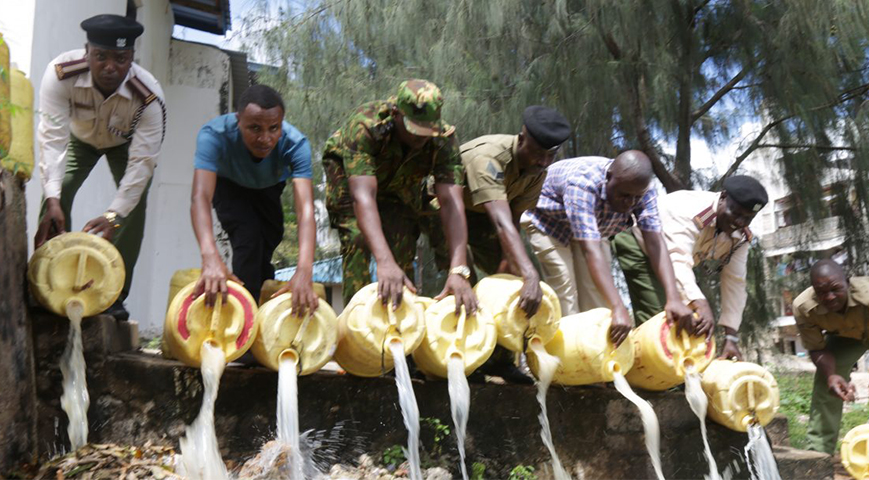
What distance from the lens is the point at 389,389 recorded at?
13.8 feet

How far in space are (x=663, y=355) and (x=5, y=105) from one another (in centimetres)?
337

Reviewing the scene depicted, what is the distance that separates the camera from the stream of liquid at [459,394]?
4047mm

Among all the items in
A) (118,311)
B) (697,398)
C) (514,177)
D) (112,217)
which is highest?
(514,177)

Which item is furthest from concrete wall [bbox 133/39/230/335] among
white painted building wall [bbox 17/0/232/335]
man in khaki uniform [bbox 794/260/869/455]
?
man in khaki uniform [bbox 794/260/869/455]

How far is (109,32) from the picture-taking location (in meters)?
4.14

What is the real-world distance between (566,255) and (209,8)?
7303 mm

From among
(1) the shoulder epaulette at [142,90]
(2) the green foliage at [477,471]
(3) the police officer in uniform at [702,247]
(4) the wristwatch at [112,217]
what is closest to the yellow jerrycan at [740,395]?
(3) the police officer in uniform at [702,247]

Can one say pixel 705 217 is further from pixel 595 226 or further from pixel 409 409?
pixel 409 409

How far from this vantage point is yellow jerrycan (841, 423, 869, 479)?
5043 mm

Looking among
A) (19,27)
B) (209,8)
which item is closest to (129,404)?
(19,27)

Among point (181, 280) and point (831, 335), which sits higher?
point (181, 280)

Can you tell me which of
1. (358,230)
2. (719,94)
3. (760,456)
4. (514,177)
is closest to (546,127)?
(514,177)

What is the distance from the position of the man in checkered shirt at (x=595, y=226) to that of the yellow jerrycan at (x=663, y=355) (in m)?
0.09

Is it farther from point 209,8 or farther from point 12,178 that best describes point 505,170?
point 209,8
